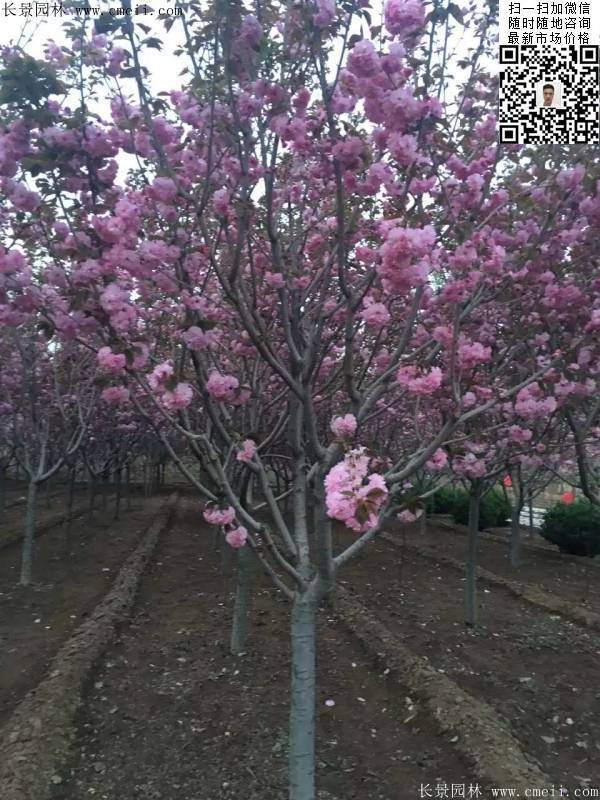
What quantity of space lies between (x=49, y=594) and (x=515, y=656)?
6801mm

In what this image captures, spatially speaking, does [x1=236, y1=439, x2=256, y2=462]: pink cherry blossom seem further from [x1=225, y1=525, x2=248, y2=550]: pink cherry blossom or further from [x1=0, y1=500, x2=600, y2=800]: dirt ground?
[x1=0, y1=500, x2=600, y2=800]: dirt ground

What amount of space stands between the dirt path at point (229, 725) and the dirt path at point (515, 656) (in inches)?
35.7

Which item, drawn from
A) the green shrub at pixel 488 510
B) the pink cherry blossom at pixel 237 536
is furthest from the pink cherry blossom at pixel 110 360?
the green shrub at pixel 488 510

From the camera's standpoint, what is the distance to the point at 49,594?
930cm

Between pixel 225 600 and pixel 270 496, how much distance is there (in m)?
5.94

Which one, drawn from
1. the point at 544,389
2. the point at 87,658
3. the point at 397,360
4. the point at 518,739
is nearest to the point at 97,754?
the point at 87,658

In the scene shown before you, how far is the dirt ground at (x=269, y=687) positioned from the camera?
4.52 m

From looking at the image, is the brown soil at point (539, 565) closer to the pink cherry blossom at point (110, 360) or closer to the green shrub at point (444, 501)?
the green shrub at point (444, 501)

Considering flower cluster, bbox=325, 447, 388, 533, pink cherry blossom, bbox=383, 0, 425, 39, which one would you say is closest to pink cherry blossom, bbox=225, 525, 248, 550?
flower cluster, bbox=325, 447, 388, 533

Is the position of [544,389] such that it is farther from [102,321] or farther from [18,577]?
[18,577]

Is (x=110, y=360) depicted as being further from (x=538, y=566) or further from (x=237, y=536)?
(x=538, y=566)

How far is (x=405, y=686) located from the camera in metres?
5.90

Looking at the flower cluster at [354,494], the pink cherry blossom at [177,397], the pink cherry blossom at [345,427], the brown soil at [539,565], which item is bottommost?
the brown soil at [539,565]

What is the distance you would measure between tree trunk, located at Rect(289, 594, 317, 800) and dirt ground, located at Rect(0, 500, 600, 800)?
114 centimetres
